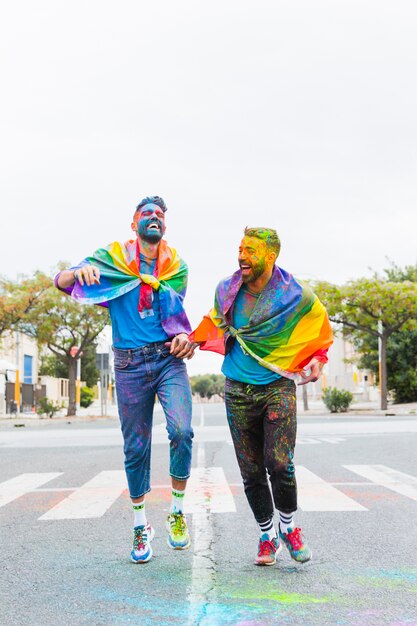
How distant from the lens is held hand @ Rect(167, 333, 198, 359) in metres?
4.36

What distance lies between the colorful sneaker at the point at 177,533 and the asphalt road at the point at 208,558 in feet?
0.35

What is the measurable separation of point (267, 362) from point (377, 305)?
32.4m

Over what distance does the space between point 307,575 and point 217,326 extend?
1.39 metres

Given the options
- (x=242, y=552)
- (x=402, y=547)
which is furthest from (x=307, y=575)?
(x=402, y=547)

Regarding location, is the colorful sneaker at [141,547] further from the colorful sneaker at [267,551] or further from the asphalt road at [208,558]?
the colorful sneaker at [267,551]

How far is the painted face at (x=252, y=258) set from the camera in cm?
419

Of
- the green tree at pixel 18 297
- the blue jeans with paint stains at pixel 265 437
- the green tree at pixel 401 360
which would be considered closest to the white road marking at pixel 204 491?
the blue jeans with paint stains at pixel 265 437

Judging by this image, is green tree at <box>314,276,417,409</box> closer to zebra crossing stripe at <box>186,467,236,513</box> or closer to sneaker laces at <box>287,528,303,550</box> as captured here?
zebra crossing stripe at <box>186,467,236,513</box>

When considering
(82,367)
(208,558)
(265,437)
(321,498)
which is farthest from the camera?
(82,367)

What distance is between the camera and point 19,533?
559 centimetres

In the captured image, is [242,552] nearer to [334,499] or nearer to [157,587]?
[157,587]

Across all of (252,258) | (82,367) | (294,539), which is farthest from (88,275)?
(82,367)

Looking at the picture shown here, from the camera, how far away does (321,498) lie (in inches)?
280

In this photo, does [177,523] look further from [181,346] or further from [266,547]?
[181,346]
